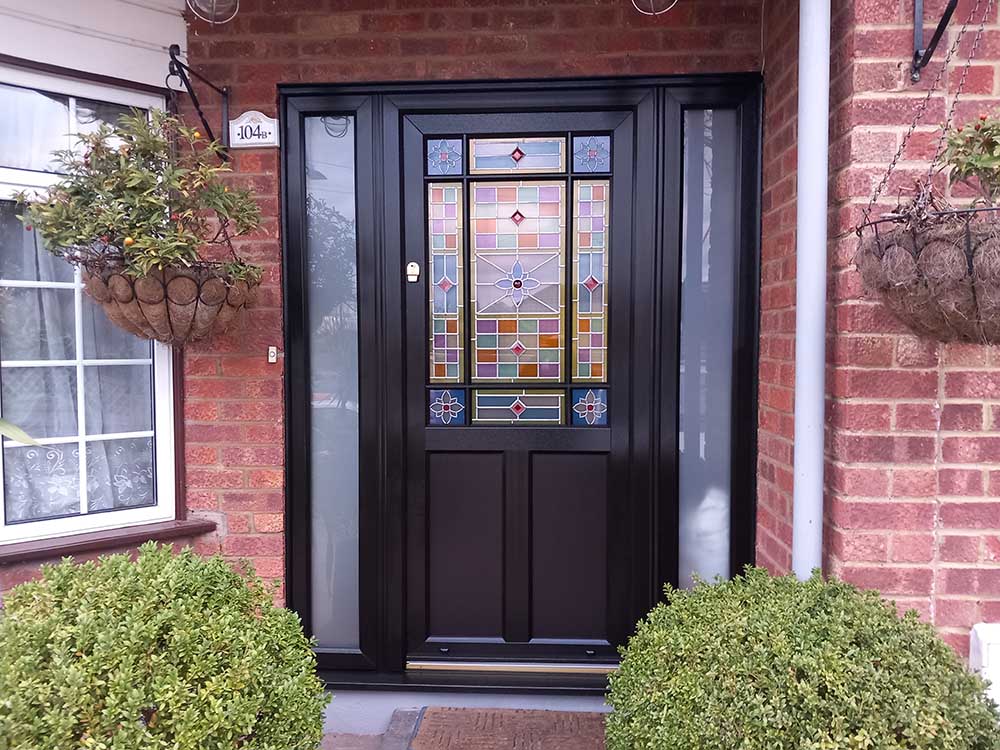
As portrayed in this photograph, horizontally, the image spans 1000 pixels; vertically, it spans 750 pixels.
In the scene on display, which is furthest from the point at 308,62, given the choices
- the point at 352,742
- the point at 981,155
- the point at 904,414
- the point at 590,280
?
the point at 352,742

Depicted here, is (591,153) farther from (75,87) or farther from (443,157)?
(75,87)

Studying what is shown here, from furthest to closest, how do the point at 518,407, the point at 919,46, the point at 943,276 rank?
1. the point at 518,407
2. the point at 919,46
3. the point at 943,276

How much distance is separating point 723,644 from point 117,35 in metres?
3.12

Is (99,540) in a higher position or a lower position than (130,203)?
lower

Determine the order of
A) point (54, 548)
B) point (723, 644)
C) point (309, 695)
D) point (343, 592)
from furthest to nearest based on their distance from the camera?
1. point (343, 592)
2. point (54, 548)
3. point (309, 695)
4. point (723, 644)

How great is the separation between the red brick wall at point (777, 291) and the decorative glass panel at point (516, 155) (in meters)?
0.86

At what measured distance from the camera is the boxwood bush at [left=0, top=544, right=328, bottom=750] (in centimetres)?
148

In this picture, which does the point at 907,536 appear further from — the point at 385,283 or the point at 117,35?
the point at 117,35

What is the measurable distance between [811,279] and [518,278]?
1.20 m

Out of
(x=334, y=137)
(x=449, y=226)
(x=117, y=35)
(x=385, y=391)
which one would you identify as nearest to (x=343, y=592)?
(x=385, y=391)

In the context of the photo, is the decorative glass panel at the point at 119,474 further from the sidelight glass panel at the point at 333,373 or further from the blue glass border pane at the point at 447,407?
the blue glass border pane at the point at 447,407

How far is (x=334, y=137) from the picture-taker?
279 centimetres

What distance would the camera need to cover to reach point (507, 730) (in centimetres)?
254

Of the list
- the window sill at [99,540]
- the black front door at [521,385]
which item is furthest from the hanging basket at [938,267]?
the window sill at [99,540]
